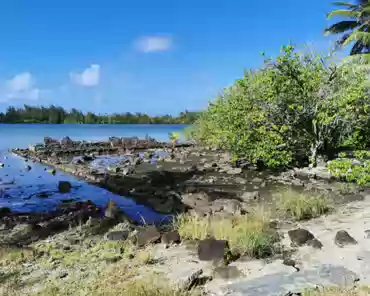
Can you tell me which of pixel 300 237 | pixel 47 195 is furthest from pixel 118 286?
pixel 47 195

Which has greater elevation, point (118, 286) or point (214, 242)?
point (214, 242)

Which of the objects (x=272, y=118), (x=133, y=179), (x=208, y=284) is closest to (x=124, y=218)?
(x=208, y=284)

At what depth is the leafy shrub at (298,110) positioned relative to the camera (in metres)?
13.7

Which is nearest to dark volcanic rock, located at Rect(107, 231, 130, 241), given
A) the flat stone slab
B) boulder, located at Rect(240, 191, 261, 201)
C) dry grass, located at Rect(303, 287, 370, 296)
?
the flat stone slab

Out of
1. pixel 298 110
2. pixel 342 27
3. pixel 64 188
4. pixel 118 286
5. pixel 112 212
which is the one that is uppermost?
pixel 342 27

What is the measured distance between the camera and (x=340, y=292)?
14.4ft

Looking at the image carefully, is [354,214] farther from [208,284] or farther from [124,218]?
[124,218]

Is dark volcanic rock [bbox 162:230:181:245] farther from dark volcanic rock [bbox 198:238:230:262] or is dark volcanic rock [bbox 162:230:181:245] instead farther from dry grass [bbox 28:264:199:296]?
dry grass [bbox 28:264:199:296]

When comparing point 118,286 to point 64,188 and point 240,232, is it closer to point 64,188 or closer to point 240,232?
point 240,232

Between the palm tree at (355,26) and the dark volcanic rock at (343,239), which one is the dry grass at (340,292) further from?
the palm tree at (355,26)

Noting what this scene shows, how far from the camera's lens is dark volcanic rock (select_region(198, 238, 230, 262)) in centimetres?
591

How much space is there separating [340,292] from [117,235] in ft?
15.6

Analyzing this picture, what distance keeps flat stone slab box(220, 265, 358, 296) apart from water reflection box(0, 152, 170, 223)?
14.2 ft

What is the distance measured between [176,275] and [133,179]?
37.5 feet
